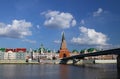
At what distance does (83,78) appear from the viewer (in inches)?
3639

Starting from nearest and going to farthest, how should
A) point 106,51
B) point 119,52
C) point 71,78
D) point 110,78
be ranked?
point 110,78 → point 71,78 → point 119,52 → point 106,51

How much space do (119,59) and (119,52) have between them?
14.0 metres

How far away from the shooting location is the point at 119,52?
5851 inches

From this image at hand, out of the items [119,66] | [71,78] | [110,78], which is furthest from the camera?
[119,66]

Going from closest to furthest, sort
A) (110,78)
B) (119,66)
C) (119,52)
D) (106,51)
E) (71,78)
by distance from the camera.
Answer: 1. (110,78)
2. (71,78)
3. (119,52)
4. (119,66)
5. (106,51)

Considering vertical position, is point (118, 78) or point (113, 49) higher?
point (113, 49)

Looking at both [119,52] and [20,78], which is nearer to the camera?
[20,78]

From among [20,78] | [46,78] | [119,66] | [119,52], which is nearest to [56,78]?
[46,78]

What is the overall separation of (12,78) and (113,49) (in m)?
81.8

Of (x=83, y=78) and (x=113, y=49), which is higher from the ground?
(x=113, y=49)

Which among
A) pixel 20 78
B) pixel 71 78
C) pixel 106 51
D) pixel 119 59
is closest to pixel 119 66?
pixel 119 59

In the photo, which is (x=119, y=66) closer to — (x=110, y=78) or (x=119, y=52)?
(x=119, y=52)

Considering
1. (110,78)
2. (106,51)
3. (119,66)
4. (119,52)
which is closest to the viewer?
(110,78)

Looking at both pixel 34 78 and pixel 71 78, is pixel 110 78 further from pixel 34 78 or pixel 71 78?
pixel 34 78
